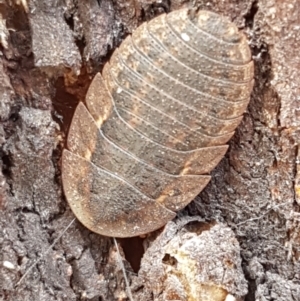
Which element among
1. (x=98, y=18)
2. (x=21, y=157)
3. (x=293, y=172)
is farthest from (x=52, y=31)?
(x=293, y=172)

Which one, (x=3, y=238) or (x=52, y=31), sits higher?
(x=52, y=31)

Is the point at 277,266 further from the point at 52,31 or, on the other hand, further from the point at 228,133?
the point at 52,31

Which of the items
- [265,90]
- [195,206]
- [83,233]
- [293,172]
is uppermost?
[265,90]

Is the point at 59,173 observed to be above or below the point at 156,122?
below

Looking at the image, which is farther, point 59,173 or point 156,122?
point 59,173
